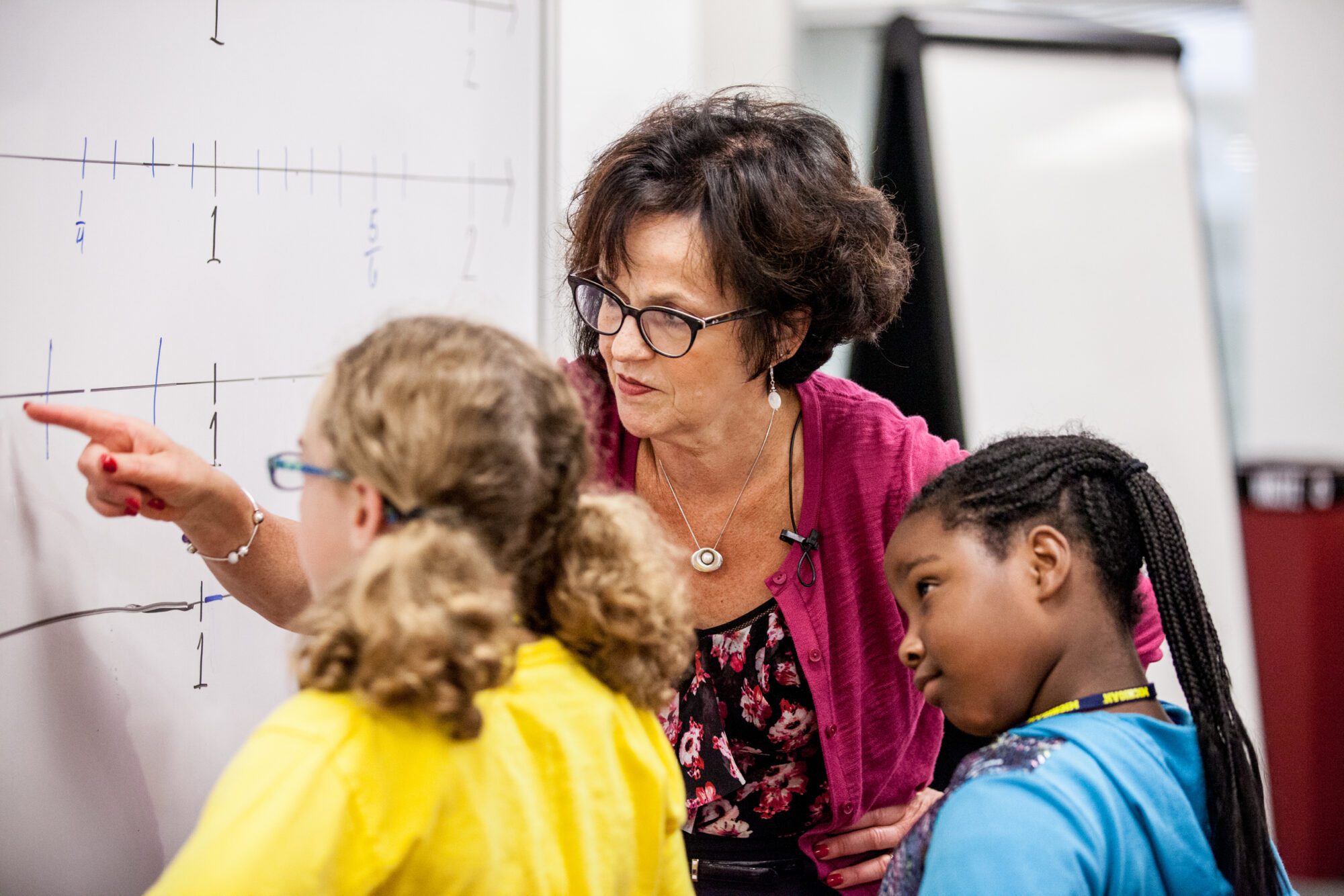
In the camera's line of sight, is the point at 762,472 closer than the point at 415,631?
No

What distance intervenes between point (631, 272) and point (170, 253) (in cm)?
54

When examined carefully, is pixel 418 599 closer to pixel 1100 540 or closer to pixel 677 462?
pixel 1100 540

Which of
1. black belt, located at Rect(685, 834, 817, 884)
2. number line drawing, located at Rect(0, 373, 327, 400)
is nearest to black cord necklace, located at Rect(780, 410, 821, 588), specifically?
black belt, located at Rect(685, 834, 817, 884)

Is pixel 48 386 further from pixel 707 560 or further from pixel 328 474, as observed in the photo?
pixel 707 560

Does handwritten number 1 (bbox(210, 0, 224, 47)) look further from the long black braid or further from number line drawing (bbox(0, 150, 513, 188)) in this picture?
the long black braid

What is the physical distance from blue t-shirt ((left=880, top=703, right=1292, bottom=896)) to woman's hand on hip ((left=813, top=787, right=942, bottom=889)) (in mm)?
379

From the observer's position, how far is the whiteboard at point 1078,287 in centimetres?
243

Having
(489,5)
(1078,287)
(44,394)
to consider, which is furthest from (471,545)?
(1078,287)

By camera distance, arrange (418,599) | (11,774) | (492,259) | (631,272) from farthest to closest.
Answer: (492,259) < (631,272) < (11,774) < (418,599)

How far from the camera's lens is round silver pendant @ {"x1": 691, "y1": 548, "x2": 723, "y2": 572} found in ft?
4.90

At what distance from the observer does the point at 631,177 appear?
55.9 inches

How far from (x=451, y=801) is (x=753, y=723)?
70cm

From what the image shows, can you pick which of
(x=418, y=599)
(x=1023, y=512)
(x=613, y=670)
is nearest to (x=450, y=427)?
(x=418, y=599)

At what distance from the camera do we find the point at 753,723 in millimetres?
1419
